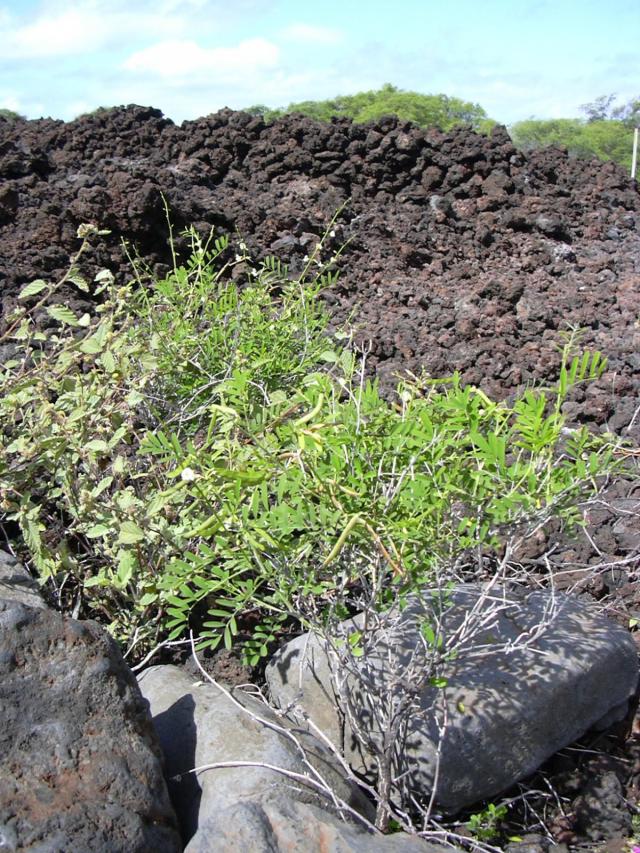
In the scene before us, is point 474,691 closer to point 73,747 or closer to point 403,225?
point 73,747

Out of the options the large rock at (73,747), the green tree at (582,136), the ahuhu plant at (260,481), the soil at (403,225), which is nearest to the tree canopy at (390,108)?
the green tree at (582,136)

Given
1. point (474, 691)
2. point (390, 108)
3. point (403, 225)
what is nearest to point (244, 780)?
point (474, 691)

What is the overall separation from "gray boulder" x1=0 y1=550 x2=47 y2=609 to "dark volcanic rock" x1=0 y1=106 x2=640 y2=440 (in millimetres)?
2755

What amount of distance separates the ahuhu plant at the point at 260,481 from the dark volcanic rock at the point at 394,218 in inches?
80.0

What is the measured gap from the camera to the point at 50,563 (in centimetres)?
270

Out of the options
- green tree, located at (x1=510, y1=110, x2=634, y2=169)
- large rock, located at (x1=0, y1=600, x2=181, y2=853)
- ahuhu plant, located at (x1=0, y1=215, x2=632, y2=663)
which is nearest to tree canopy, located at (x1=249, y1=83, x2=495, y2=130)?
green tree, located at (x1=510, y1=110, x2=634, y2=169)

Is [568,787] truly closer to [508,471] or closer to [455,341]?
[508,471]

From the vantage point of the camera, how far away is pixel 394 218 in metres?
7.29

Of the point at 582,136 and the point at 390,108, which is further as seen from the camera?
the point at 582,136

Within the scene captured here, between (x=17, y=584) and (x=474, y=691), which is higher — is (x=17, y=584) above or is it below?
above

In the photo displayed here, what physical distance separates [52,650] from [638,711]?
176 centimetres

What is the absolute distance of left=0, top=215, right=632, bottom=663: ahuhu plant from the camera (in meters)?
2.12

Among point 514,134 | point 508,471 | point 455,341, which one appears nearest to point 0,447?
point 508,471

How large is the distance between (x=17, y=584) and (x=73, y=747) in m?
0.74
